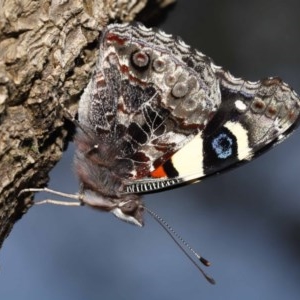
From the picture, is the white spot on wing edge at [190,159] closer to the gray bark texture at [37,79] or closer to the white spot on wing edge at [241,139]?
the white spot on wing edge at [241,139]

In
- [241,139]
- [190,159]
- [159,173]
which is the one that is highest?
[241,139]

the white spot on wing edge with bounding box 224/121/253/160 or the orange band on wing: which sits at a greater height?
the white spot on wing edge with bounding box 224/121/253/160

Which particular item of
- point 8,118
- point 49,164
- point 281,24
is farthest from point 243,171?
point 8,118

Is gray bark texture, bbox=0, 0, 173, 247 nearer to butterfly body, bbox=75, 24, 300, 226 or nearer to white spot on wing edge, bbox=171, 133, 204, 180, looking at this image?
butterfly body, bbox=75, 24, 300, 226

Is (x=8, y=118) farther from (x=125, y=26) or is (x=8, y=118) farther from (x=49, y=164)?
(x=125, y=26)

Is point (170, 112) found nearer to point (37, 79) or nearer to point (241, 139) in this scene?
point (241, 139)

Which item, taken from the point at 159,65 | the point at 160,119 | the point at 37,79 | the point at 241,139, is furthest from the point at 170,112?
the point at 37,79

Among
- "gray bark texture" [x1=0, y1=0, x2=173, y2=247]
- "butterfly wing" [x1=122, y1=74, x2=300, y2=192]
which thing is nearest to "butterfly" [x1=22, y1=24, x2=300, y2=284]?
"butterfly wing" [x1=122, y1=74, x2=300, y2=192]
